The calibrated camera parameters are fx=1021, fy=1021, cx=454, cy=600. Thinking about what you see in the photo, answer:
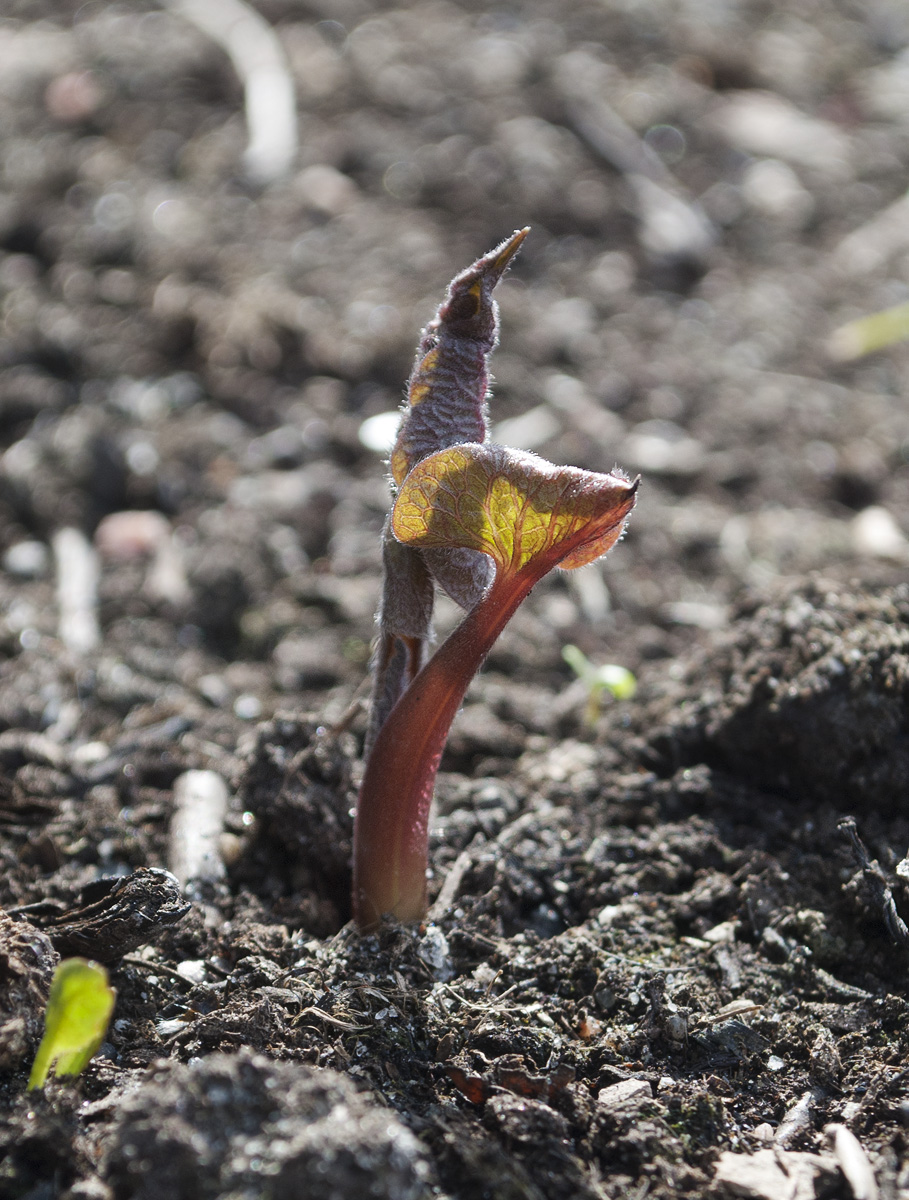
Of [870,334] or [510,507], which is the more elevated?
[870,334]

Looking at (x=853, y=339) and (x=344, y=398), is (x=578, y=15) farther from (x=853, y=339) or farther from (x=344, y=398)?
(x=344, y=398)

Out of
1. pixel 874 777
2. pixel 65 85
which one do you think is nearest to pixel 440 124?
pixel 65 85

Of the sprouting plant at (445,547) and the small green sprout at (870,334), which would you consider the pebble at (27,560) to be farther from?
the small green sprout at (870,334)

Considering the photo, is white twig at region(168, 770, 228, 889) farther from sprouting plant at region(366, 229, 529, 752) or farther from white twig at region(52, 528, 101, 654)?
white twig at region(52, 528, 101, 654)

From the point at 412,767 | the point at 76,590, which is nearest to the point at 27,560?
the point at 76,590

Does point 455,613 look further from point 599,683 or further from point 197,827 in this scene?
point 197,827

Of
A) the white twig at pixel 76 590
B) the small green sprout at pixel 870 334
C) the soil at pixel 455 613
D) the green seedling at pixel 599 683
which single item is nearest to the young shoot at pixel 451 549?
the soil at pixel 455 613
